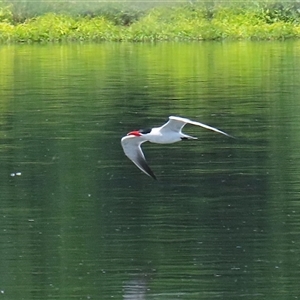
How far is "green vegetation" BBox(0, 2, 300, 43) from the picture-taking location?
6488 cm

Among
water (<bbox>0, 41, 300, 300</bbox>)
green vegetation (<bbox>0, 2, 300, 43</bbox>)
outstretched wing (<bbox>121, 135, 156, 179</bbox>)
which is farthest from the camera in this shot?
green vegetation (<bbox>0, 2, 300, 43</bbox>)

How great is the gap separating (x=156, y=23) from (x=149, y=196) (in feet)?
153

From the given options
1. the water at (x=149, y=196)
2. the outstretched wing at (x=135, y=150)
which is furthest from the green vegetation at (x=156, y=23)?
the outstretched wing at (x=135, y=150)

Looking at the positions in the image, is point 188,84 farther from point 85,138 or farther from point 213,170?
point 213,170

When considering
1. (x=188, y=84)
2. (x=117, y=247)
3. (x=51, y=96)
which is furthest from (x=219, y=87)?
(x=117, y=247)

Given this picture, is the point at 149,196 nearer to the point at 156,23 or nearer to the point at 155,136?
the point at 155,136

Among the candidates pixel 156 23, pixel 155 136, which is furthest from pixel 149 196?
pixel 156 23

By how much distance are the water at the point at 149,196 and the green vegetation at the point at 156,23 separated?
24.5 meters

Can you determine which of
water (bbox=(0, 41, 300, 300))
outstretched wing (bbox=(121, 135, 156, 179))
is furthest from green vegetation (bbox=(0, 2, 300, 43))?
outstretched wing (bbox=(121, 135, 156, 179))

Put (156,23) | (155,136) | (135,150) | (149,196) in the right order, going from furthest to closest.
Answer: (156,23) → (149,196) → (135,150) → (155,136)

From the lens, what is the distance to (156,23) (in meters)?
66.5

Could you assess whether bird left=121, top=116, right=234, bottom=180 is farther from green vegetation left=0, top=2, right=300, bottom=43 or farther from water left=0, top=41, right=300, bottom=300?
green vegetation left=0, top=2, right=300, bottom=43

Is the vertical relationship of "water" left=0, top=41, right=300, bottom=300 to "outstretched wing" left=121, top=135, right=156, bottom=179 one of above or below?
below

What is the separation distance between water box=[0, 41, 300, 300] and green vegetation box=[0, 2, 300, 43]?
2449cm
